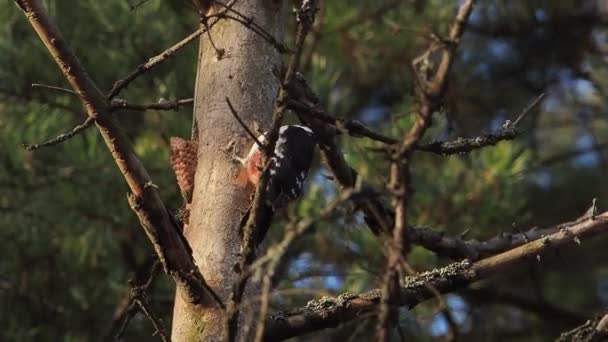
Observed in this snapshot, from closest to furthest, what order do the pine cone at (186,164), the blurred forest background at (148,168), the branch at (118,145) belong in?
1. the branch at (118,145)
2. the pine cone at (186,164)
3. the blurred forest background at (148,168)

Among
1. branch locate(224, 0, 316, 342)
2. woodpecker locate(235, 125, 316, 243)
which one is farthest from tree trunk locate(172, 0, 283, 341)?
woodpecker locate(235, 125, 316, 243)

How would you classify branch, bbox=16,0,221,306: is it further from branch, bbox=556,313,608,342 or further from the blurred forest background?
the blurred forest background

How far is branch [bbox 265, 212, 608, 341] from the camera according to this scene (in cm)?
196

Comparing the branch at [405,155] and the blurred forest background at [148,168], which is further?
the blurred forest background at [148,168]

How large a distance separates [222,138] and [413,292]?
1.66ft

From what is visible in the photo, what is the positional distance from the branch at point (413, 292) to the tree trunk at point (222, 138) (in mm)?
125

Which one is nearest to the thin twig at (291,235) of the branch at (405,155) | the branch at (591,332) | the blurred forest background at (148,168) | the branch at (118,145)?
the branch at (405,155)

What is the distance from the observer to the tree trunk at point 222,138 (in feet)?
6.20

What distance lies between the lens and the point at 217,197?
1.99 metres

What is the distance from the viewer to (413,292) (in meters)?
2.01

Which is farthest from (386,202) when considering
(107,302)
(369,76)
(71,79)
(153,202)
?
(369,76)

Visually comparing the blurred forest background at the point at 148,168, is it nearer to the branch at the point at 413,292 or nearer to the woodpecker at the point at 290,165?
the woodpecker at the point at 290,165

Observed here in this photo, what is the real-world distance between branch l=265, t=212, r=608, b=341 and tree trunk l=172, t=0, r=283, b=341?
125mm

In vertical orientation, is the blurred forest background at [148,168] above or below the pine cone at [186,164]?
above
